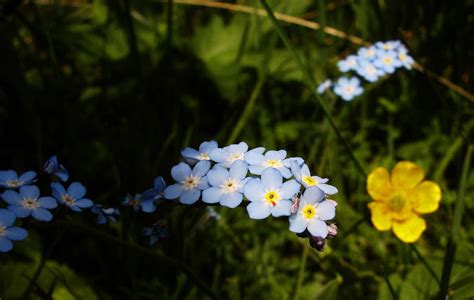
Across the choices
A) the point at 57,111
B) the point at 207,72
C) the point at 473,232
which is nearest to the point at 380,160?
the point at 473,232

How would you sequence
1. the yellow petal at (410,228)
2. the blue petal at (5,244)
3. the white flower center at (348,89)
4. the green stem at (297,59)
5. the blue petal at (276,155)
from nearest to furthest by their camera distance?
the blue petal at (5,244), the blue petal at (276,155), the green stem at (297,59), the yellow petal at (410,228), the white flower center at (348,89)

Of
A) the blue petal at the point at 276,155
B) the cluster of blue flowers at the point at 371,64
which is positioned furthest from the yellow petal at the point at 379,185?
the blue petal at the point at 276,155

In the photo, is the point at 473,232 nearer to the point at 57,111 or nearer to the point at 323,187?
the point at 323,187

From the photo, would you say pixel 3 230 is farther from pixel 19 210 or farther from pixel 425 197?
pixel 425 197

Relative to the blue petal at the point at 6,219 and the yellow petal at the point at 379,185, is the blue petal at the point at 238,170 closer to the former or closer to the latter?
the blue petal at the point at 6,219

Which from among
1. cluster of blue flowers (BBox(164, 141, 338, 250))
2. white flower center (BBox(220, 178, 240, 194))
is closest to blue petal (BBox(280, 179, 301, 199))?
cluster of blue flowers (BBox(164, 141, 338, 250))

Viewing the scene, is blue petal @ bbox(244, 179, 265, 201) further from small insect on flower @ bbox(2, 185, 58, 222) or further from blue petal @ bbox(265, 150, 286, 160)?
small insect on flower @ bbox(2, 185, 58, 222)
